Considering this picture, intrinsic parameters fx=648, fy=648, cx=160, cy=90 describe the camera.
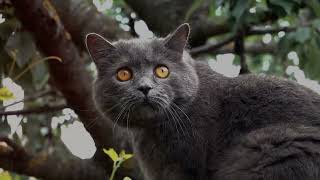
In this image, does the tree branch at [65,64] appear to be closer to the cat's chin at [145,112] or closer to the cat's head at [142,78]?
the cat's head at [142,78]

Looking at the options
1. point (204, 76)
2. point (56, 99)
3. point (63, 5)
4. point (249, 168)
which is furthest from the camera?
point (56, 99)

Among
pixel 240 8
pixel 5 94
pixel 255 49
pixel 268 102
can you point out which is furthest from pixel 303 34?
pixel 5 94

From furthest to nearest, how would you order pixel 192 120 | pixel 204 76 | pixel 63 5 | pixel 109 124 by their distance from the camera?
pixel 63 5
pixel 109 124
pixel 204 76
pixel 192 120

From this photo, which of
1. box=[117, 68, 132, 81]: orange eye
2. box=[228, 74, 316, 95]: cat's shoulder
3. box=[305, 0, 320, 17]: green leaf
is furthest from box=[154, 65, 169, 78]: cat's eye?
box=[305, 0, 320, 17]: green leaf

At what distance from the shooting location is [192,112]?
12.5 ft

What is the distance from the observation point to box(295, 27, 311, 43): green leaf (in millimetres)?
4496

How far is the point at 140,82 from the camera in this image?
3533 millimetres

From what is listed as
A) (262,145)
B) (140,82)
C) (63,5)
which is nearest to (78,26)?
(63,5)

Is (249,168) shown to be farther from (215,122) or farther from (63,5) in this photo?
(63,5)

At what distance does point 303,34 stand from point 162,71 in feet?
4.31

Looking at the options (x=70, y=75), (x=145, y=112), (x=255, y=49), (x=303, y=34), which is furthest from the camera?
(x=255, y=49)

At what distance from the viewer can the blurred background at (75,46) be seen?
404 cm

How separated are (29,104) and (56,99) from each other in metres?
0.29

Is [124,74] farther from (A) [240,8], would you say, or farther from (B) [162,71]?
(A) [240,8]
